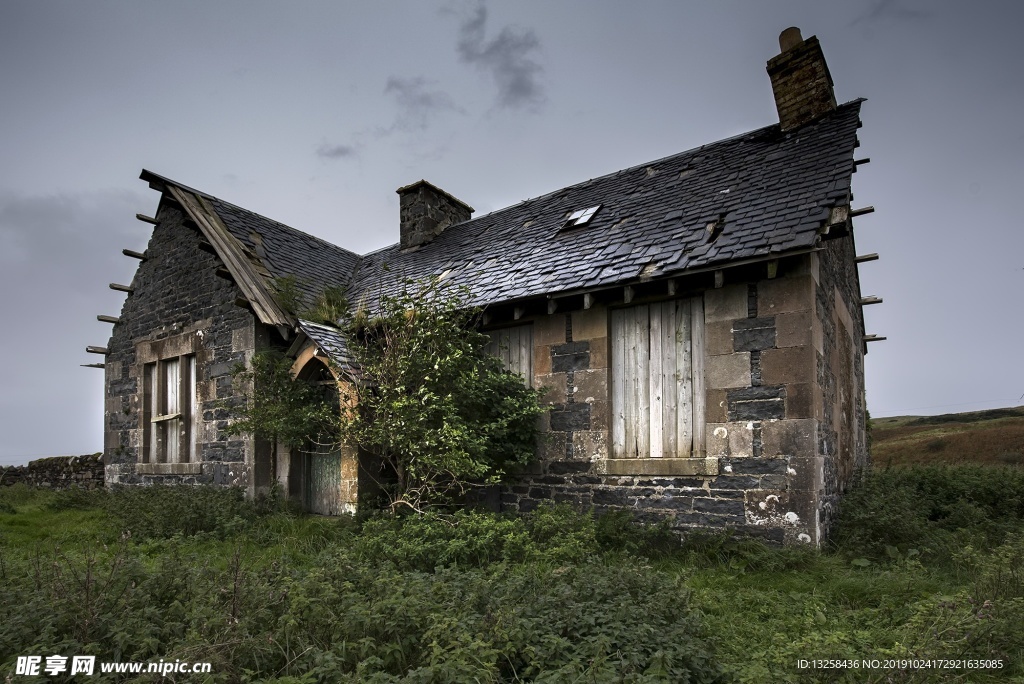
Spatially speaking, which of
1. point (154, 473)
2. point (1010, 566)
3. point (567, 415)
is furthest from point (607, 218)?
point (154, 473)

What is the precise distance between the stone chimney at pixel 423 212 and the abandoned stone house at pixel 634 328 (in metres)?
1.20

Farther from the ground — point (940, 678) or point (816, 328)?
point (816, 328)

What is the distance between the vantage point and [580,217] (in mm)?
10641

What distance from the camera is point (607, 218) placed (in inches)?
400

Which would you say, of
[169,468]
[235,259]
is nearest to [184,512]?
[169,468]

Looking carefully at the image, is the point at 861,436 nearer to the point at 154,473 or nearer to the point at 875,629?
the point at 875,629

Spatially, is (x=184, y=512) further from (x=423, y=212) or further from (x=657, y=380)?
(x=423, y=212)

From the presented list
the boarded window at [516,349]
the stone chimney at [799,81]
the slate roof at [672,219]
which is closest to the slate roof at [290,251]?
the slate roof at [672,219]

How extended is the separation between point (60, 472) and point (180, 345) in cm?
659

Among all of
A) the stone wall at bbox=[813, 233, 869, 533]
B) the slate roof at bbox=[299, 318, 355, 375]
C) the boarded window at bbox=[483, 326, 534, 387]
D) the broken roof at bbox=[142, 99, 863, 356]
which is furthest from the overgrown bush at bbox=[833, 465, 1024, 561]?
the slate roof at bbox=[299, 318, 355, 375]

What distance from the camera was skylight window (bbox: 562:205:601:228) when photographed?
10.4 metres

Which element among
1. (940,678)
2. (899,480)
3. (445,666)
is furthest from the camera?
(899,480)

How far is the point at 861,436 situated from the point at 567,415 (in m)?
6.25

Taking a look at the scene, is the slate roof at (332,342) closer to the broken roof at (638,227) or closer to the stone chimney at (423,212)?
the broken roof at (638,227)
